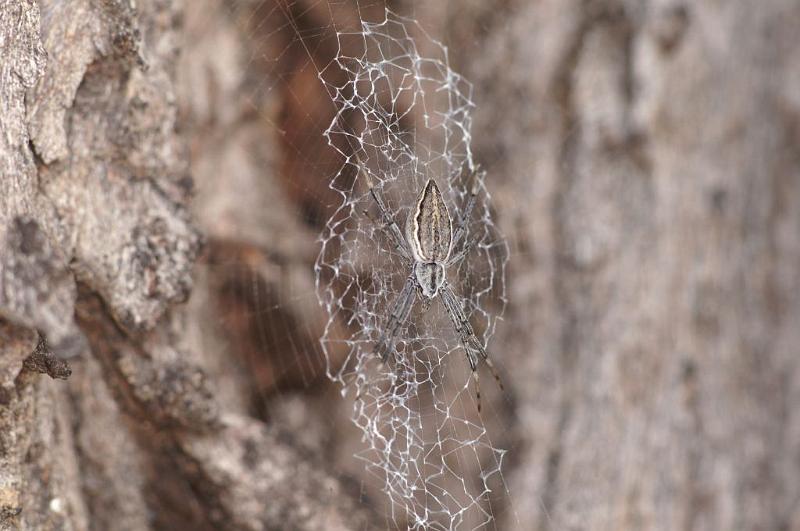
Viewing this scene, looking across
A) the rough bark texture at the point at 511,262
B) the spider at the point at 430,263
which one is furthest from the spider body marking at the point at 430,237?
the rough bark texture at the point at 511,262

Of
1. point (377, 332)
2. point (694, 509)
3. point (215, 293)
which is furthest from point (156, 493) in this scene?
point (694, 509)

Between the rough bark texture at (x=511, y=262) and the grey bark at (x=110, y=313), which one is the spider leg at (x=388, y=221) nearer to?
the rough bark texture at (x=511, y=262)

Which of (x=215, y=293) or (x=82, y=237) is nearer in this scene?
(x=82, y=237)

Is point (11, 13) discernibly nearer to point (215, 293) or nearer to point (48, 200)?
point (48, 200)

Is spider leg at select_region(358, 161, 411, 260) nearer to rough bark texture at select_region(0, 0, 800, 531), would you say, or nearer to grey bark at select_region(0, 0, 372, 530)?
rough bark texture at select_region(0, 0, 800, 531)

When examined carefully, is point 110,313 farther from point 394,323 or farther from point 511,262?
point 511,262

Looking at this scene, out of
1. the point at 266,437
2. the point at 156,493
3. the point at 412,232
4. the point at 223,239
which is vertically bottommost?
the point at 156,493

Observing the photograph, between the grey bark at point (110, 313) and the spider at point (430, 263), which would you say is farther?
the spider at point (430, 263)
